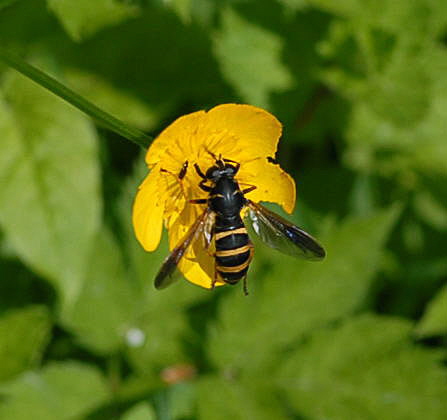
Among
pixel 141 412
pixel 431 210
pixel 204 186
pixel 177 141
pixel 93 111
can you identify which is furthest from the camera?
pixel 431 210

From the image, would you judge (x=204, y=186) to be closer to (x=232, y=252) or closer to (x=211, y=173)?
(x=211, y=173)

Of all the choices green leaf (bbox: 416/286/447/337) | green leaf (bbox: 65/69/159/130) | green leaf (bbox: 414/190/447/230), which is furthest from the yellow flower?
green leaf (bbox: 414/190/447/230)

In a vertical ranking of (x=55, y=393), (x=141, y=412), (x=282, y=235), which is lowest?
(x=55, y=393)

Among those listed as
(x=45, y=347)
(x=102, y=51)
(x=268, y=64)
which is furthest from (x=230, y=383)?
(x=102, y=51)

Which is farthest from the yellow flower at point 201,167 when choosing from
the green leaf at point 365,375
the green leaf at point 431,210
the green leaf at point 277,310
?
the green leaf at point 431,210

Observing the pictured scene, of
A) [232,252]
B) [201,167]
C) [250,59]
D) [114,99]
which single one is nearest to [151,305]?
[201,167]

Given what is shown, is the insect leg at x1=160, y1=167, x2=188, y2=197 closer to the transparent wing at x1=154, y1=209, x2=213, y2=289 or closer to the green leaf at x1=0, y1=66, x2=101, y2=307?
the transparent wing at x1=154, y1=209, x2=213, y2=289

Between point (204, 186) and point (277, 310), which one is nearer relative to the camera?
point (204, 186)
